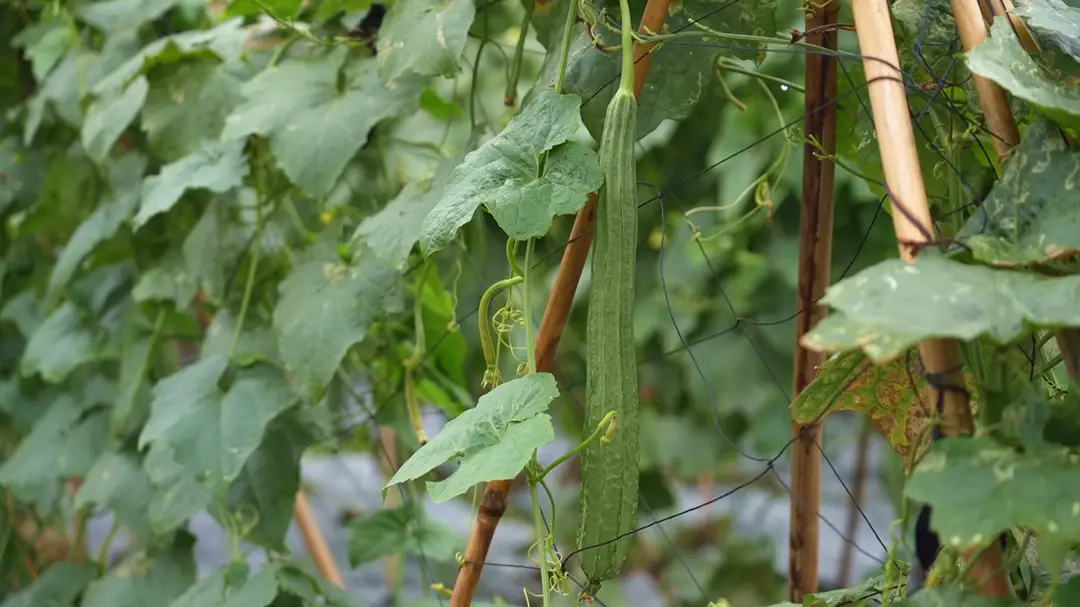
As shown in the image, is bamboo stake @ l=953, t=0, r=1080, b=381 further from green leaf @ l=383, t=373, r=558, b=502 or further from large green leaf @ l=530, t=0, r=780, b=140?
green leaf @ l=383, t=373, r=558, b=502

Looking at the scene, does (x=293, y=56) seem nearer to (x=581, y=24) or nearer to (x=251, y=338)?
(x=251, y=338)

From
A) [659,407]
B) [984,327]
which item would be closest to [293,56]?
[984,327]

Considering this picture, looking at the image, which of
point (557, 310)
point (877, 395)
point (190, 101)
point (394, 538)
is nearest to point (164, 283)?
point (190, 101)

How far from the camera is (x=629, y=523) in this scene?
2.12 feet

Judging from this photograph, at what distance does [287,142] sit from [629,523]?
550 millimetres

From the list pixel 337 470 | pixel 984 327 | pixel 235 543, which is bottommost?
pixel 337 470

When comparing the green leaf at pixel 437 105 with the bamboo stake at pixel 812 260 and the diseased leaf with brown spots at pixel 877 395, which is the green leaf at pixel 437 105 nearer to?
the bamboo stake at pixel 812 260

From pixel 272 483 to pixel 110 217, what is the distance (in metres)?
0.51

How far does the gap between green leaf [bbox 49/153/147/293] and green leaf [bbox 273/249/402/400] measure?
0.48m

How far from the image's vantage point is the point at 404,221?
0.87m

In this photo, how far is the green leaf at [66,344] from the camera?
149cm

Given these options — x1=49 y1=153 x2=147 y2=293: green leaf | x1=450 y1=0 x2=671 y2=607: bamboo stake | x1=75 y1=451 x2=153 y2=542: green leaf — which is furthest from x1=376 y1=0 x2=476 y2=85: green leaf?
x1=75 y1=451 x2=153 y2=542: green leaf

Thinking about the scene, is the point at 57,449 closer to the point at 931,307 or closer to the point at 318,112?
the point at 318,112

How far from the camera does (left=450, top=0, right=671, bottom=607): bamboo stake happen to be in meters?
0.70
